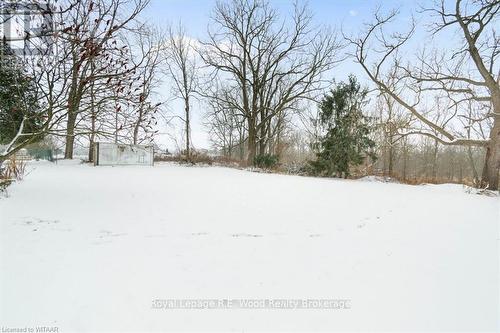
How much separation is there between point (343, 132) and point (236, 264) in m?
12.9

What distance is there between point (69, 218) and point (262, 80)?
769 inches

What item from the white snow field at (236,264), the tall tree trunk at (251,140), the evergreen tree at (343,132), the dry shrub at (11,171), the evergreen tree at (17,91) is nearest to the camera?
the white snow field at (236,264)

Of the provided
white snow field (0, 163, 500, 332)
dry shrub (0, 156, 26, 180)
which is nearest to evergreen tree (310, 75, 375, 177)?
white snow field (0, 163, 500, 332)

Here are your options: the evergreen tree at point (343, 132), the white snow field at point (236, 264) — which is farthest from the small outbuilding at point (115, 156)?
the white snow field at point (236, 264)

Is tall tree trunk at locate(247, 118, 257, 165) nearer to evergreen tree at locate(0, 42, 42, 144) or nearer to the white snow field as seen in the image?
the white snow field

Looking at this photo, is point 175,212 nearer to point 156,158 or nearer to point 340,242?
point 340,242

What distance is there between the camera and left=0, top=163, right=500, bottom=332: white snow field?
2.51 meters

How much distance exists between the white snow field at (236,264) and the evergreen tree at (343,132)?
891 centimetres

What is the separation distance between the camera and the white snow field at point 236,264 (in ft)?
8.22

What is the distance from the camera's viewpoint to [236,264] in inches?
137

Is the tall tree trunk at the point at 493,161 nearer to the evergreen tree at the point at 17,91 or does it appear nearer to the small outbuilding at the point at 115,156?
the evergreen tree at the point at 17,91

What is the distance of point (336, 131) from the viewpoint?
50.6 ft

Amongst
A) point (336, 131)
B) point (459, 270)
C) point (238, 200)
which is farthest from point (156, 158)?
point (459, 270)

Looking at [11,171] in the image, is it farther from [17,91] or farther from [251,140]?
[251,140]
